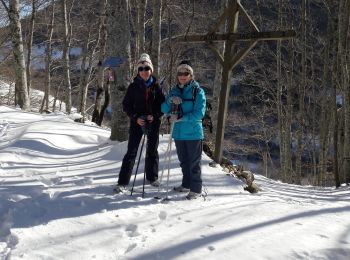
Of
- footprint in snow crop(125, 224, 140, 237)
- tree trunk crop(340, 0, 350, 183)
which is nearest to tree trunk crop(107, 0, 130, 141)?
footprint in snow crop(125, 224, 140, 237)

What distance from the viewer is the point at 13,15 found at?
1334cm

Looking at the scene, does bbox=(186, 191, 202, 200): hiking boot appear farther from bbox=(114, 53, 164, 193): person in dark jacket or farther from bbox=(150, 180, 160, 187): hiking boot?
bbox=(114, 53, 164, 193): person in dark jacket

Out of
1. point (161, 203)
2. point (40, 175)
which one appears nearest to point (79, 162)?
point (40, 175)

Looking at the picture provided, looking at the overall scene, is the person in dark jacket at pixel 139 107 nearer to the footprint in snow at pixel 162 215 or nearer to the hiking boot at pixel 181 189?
the hiking boot at pixel 181 189

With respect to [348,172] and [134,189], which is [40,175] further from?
[348,172]

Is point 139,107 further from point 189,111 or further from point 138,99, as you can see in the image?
point 189,111

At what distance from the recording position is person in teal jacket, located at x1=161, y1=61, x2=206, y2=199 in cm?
525

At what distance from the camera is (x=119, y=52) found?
333 inches

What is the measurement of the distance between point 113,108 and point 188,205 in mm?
4076

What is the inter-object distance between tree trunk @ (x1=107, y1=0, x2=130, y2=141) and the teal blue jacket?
10.7 feet

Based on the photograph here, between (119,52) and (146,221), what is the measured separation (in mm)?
4907

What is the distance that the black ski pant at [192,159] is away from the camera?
211 inches

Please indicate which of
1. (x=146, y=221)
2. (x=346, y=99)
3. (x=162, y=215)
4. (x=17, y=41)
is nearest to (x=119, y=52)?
(x=162, y=215)

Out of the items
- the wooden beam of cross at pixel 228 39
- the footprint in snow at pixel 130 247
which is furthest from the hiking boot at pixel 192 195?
the wooden beam of cross at pixel 228 39
